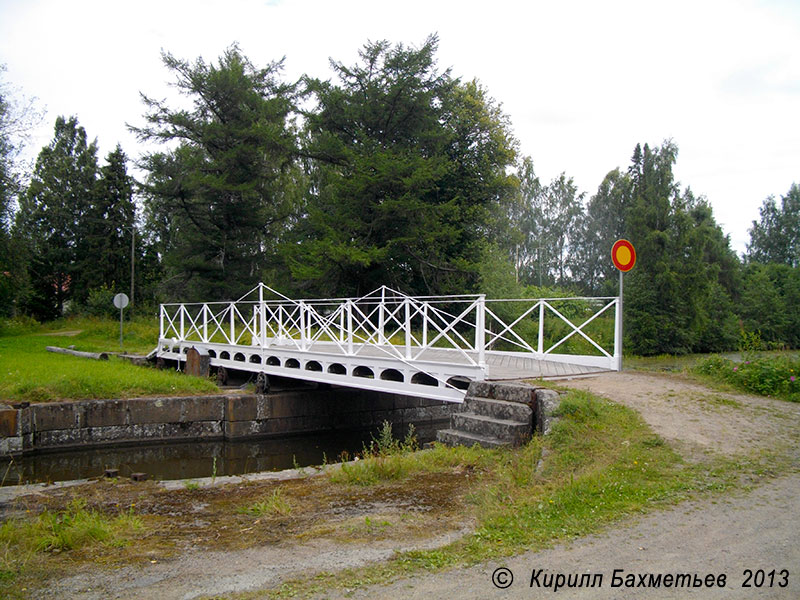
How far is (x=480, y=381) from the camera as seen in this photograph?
8438 mm

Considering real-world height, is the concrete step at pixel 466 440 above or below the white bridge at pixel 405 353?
below

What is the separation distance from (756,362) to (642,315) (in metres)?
22.2

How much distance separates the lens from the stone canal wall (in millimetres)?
13805

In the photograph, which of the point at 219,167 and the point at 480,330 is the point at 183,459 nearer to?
the point at 480,330

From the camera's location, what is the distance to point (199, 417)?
620 inches

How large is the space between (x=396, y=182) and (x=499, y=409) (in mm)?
15239

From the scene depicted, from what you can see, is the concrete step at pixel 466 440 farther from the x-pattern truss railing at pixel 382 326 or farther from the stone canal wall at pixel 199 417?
the stone canal wall at pixel 199 417

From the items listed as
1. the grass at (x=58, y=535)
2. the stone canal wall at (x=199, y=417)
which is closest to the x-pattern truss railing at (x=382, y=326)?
the stone canal wall at (x=199, y=417)

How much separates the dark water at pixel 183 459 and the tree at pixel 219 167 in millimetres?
13255

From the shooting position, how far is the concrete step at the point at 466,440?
7.23 meters

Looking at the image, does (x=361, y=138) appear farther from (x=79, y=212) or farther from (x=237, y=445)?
(x=79, y=212)

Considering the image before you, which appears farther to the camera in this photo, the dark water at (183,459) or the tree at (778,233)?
the tree at (778,233)

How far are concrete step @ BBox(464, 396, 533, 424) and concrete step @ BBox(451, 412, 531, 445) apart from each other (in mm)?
75

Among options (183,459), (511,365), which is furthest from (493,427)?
(183,459)
